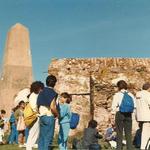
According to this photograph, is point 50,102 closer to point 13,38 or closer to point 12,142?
Answer: point 12,142

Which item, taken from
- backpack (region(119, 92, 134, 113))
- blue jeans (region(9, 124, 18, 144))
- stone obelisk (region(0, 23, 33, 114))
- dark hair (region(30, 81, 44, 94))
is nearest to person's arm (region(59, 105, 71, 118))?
backpack (region(119, 92, 134, 113))

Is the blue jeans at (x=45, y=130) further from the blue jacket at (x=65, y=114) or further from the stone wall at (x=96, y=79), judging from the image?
the stone wall at (x=96, y=79)

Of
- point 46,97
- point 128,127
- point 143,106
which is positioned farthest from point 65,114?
point 46,97

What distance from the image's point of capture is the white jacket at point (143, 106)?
13.8m

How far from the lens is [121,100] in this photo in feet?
44.7

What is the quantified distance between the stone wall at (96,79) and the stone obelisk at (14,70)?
6.72 meters

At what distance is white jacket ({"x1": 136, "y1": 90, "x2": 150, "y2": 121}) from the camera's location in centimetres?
1377

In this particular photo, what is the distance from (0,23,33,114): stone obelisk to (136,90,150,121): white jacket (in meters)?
18.0

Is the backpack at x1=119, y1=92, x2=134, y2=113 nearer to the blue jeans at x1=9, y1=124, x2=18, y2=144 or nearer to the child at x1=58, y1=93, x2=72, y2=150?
the child at x1=58, y1=93, x2=72, y2=150

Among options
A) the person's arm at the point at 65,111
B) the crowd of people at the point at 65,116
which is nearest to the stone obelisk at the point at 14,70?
the crowd of people at the point at 65,116

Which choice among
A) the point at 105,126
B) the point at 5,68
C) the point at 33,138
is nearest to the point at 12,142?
the point at 105,126

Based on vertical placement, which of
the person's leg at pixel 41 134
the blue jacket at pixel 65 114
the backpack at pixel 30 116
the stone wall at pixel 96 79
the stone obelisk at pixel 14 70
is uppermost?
the stone obelisk at pixel 14 70

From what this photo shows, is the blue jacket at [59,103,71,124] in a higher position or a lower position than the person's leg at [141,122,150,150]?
higher

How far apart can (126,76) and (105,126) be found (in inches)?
95.8
